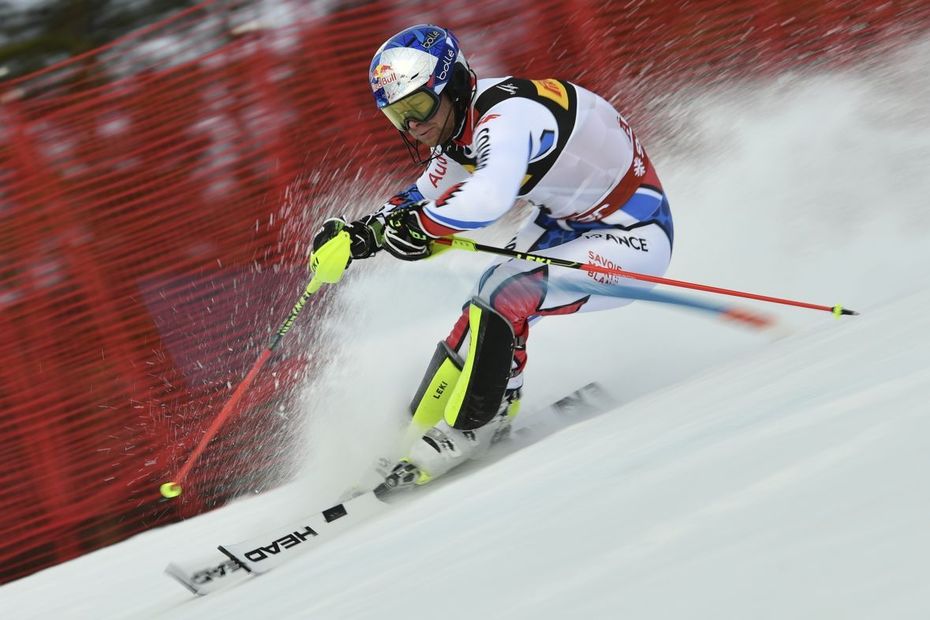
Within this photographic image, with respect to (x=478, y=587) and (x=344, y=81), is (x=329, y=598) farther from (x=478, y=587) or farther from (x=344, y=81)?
(x=344, y=81)

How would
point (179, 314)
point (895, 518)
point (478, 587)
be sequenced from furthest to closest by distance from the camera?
point (179, 314), point (478, 587), point (895, 518)

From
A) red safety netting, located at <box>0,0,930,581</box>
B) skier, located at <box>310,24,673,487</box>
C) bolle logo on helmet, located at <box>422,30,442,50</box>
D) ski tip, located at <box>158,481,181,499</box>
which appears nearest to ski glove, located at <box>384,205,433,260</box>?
skier, located at <box>310,24,673,487</box>

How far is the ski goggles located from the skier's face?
17mm

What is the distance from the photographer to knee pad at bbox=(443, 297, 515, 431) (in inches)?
124

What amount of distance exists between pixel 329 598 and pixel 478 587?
19.2 inches

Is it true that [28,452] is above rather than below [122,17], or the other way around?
below

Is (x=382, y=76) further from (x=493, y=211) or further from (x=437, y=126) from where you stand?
(x=493, y=211)

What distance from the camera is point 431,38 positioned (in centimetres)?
321

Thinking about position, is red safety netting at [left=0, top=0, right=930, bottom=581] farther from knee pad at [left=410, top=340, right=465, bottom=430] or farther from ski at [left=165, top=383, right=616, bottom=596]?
ski at [left=165, top=383, right=616, bottom=596]

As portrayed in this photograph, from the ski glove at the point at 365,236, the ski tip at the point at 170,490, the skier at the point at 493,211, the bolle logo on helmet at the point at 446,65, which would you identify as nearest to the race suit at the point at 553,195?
the skier at the point at 493,211

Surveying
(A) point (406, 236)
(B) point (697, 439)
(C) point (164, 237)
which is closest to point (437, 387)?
(A) point (406, 236)

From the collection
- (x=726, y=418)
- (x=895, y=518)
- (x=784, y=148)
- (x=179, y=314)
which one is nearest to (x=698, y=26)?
(x=784, y=148)

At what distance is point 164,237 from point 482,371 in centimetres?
215

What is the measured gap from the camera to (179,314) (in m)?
4.48
